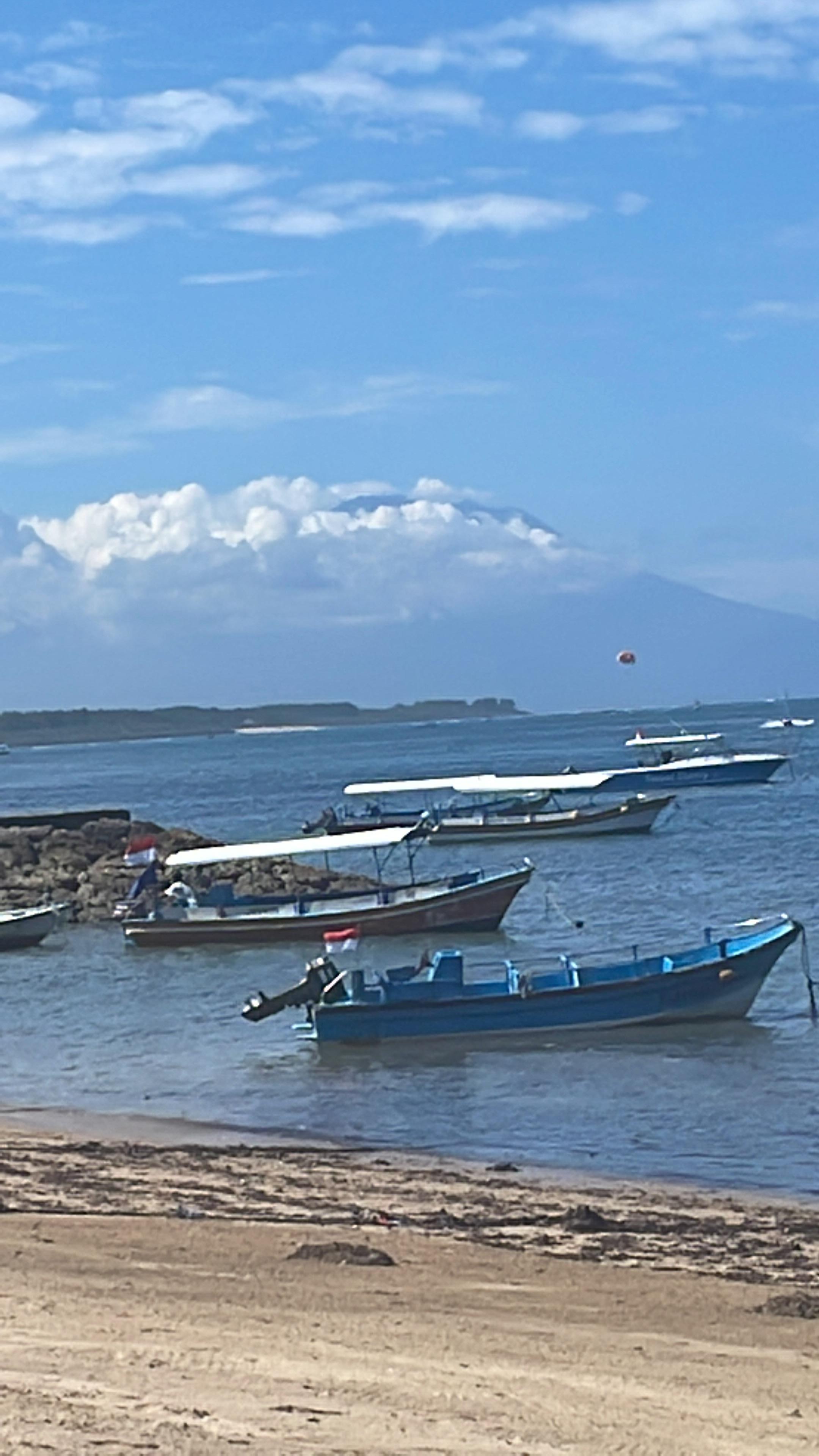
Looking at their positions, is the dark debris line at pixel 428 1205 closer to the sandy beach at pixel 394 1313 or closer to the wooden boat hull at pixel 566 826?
the sandy beach at pixel 394 1313

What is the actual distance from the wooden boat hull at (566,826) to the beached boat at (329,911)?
30790mm

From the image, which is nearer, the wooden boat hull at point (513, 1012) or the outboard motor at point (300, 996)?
the wooden boat hull at point (513, 1012)

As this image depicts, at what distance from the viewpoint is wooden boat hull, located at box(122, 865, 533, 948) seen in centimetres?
3888

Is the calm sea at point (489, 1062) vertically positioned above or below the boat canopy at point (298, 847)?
below

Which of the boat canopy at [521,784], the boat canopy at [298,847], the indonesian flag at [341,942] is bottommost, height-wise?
the indonesian flag at [341,942]

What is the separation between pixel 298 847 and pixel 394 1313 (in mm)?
27776

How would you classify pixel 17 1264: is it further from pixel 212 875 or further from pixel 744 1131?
pixel 212 875

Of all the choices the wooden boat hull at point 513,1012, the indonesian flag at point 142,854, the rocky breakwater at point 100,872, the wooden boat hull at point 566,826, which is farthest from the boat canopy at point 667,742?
the wooden boat hull at point 513,1012

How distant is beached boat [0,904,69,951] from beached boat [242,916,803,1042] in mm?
14203

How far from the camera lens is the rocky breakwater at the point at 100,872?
157ft

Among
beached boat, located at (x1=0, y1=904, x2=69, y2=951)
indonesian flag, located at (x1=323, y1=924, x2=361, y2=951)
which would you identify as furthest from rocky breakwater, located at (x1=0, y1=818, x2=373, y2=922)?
indonesian flag, located at (x1=323, y1=924, x2=361, y2=951)

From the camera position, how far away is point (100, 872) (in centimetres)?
5091

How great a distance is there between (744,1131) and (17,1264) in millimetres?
9799

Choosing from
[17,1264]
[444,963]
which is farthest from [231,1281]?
[444,963]
